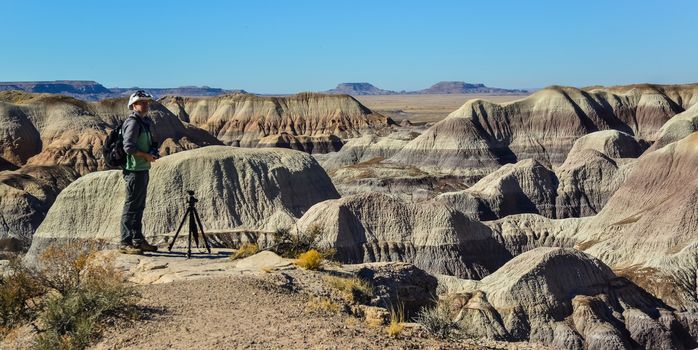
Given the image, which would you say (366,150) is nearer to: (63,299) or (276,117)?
(276,117)

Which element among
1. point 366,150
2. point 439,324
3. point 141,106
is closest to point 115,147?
point 141,106

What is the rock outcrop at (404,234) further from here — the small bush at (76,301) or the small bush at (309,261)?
the small bush at (76,301)

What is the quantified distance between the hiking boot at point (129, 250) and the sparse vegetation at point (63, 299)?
2.04 meters

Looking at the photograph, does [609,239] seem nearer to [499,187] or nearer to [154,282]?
[499,187]

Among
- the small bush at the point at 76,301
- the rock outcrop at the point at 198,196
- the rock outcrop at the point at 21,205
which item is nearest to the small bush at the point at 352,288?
the small bush at the point at 76,301

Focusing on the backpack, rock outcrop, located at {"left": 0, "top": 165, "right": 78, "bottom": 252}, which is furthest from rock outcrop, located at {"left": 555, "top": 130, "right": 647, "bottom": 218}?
the backpack

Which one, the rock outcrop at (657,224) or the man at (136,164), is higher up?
the man at (136,164)

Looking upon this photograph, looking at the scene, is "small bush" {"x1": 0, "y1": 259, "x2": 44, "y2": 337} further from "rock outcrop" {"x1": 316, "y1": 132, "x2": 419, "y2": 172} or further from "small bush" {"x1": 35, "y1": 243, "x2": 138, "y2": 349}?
"rock outcrop" {"x1": 316, "y1": 132, "x2": 419, "y2": 172}

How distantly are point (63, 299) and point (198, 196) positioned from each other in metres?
28.6

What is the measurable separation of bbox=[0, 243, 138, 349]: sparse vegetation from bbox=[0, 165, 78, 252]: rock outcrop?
129 ft

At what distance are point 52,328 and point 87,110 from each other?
84.5 m

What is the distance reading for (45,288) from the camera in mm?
10078

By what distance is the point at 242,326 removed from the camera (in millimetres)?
8797

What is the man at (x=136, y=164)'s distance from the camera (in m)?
11.9
